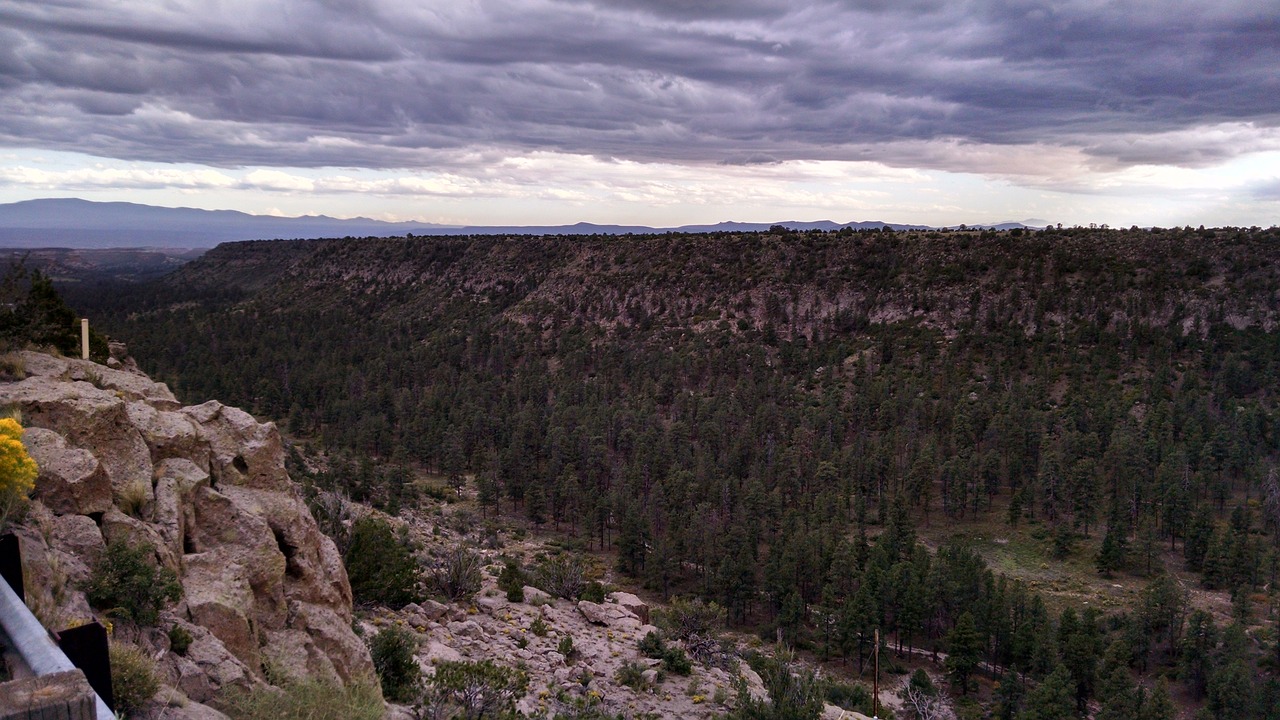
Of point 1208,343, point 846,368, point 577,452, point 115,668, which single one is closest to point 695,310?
point 846,368

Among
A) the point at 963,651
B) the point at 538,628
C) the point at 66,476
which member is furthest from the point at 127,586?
the point at 963,651

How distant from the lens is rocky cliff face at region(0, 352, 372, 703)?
880 cm

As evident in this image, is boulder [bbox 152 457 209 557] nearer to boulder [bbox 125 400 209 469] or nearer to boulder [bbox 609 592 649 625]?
boulder [bbox 125 400 209 469]

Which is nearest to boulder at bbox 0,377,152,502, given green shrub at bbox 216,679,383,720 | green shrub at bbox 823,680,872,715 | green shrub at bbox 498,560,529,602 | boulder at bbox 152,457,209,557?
boulder at bbox 152,457,209,557

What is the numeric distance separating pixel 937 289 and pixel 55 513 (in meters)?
85.5

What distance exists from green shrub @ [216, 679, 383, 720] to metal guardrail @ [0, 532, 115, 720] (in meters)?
2.40

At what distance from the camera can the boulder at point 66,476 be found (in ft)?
31.1

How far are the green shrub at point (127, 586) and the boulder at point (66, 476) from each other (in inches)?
42.5

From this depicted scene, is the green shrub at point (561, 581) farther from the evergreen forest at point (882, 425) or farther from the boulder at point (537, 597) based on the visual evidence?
the evergreen forest at point (882, 425)

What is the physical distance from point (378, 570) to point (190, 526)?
27.7ft

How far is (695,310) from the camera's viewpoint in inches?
3686

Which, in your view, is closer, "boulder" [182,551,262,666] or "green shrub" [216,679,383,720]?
"green shrub" [216,679,383,720]

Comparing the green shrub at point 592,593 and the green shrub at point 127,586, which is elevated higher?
the green shrub at point 127,586

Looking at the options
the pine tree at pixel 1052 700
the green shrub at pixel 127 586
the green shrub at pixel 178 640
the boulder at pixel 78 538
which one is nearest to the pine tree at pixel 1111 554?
the pine tree at pixel 1052 700
